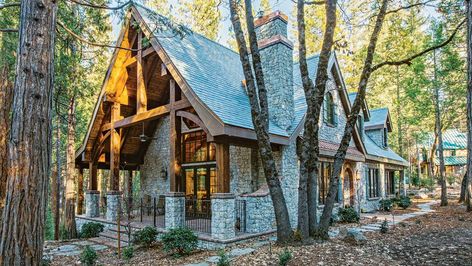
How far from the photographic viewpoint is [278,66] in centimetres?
1022

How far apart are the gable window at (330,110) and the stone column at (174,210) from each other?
7450 mm

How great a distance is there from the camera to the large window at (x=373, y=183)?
16000 millimetres

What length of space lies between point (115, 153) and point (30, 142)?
7.70 m

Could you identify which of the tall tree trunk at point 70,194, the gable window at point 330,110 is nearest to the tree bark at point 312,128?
the gable window at point 330,110

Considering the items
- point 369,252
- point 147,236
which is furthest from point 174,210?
point 369,252

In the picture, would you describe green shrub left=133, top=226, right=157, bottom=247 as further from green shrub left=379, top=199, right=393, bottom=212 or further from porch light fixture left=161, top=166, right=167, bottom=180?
green shrub left=379, top=199, right=393, bottom=212

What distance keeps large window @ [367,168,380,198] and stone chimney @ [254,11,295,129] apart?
793 centimetres

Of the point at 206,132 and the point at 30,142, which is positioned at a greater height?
the point at 206,132

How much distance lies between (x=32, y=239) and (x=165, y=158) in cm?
951

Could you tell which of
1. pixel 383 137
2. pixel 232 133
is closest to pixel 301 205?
pixel 232 133

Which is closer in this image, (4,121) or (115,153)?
(4,121)

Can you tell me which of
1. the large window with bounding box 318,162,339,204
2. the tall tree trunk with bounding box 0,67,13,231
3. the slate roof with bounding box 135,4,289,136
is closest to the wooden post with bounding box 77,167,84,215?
the slate roof with bounding box 135,4,289,136

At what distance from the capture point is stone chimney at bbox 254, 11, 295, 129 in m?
10.2

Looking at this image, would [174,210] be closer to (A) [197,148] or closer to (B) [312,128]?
(A) [197,148]
